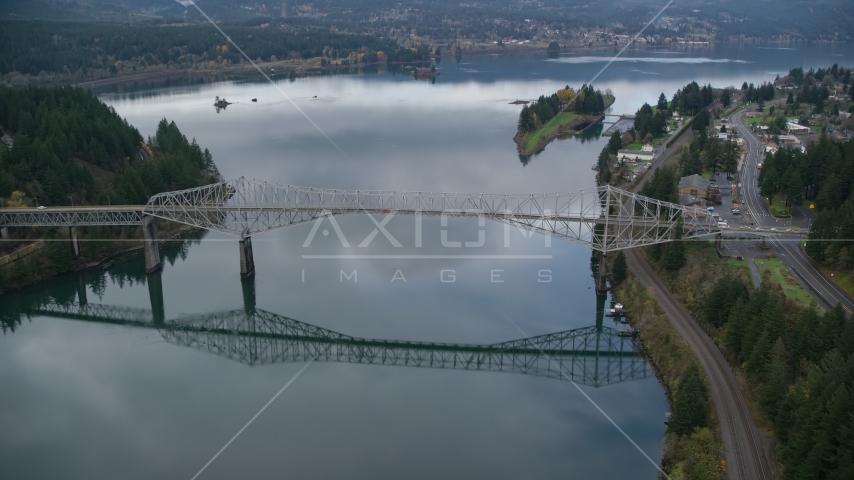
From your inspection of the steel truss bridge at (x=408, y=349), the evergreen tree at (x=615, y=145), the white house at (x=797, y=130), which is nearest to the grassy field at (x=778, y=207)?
the steel truss bridge at (x=408, y=349)

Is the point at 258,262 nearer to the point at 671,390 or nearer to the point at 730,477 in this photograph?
the point at 671,390

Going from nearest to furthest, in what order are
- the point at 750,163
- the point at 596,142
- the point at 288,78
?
1. the point at 750,163
2. the point at 596,142
3. the point at 288,78

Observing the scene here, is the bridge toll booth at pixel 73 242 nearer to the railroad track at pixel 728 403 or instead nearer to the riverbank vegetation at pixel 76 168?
the riverbank vegetation at pixel 76 168

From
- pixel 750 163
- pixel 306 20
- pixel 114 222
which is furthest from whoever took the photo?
pixel 306 20

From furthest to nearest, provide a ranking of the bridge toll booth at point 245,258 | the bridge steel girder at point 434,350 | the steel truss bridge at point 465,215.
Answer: the bridge toll booth at point 245,258
the steel truss bridge at point 465,215
the bridge steel girder at point 434,350

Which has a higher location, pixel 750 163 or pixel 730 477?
pixel 750 163

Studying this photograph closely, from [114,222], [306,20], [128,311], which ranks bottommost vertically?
[128,311]

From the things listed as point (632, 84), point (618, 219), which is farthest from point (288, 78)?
point (618, 219)
